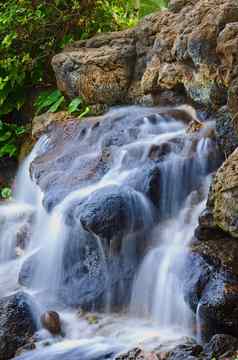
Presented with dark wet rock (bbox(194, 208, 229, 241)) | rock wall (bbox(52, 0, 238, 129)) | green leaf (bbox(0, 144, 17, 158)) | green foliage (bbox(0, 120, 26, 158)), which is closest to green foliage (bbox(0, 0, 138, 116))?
green foliage (bbox(0, 120, 26, 158))

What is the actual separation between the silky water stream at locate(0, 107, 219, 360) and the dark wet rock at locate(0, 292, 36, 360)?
156 millimetres

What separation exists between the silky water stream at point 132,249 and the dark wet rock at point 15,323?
16 cm

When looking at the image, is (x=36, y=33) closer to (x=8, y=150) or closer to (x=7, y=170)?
(x=8, y=150)

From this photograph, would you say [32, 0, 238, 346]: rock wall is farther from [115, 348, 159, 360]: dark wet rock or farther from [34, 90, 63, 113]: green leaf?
[115, 348, 159, 360]: dark wet rock

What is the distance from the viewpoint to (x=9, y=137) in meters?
11.0

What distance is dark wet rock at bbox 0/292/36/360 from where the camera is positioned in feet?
19.1

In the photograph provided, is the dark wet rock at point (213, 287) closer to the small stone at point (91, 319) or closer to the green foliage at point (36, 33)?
the small stone at point (91, 319)

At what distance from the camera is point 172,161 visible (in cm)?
709

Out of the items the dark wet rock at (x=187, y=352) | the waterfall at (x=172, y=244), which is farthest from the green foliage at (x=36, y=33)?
the dark wet rock at (x=187, y=352)

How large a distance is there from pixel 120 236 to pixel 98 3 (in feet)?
21.0

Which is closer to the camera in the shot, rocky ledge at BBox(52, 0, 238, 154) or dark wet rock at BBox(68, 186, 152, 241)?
dark wet rock at BBox(68, 186, 152, 241)

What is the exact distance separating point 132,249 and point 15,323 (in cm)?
148

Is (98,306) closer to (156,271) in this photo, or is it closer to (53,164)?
(156,271)

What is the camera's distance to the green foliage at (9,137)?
1060 cm
